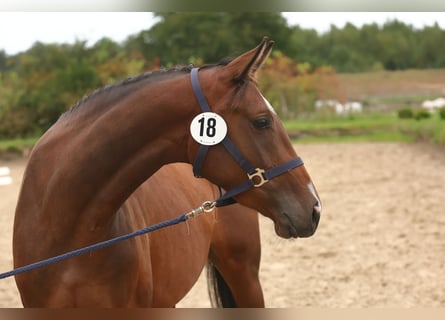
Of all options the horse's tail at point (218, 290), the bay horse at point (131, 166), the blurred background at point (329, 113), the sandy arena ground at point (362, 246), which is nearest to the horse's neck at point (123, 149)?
the bay horse at point (131, 166)

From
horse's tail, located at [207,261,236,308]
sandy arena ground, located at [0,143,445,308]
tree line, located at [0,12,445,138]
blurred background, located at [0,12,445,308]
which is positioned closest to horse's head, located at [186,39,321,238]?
horse's tail, located at [207,261,236,308]

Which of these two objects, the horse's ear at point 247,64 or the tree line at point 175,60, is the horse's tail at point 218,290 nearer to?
the horse's ear at point 247,64

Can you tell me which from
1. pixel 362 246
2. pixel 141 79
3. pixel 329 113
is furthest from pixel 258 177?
pixel 329 113

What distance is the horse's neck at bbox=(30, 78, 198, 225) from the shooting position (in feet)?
5.05

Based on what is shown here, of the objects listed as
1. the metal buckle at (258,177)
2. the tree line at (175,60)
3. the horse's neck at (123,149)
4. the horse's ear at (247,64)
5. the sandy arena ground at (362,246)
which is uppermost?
the tree line at (175,60)

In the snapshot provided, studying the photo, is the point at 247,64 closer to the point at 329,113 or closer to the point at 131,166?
the point at 131,166

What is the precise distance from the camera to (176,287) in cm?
200

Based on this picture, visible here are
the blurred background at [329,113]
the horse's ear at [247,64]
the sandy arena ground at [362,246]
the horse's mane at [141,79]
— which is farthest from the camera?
the blurred background at [329,113]

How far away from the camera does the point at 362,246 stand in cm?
474

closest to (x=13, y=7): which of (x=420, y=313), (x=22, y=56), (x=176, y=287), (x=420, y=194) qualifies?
(x=176, y=287)

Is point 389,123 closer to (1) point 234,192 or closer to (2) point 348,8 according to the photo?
(2) point 348,8

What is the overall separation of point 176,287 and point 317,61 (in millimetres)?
5606

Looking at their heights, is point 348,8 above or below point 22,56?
below

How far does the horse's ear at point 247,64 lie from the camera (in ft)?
4.80
